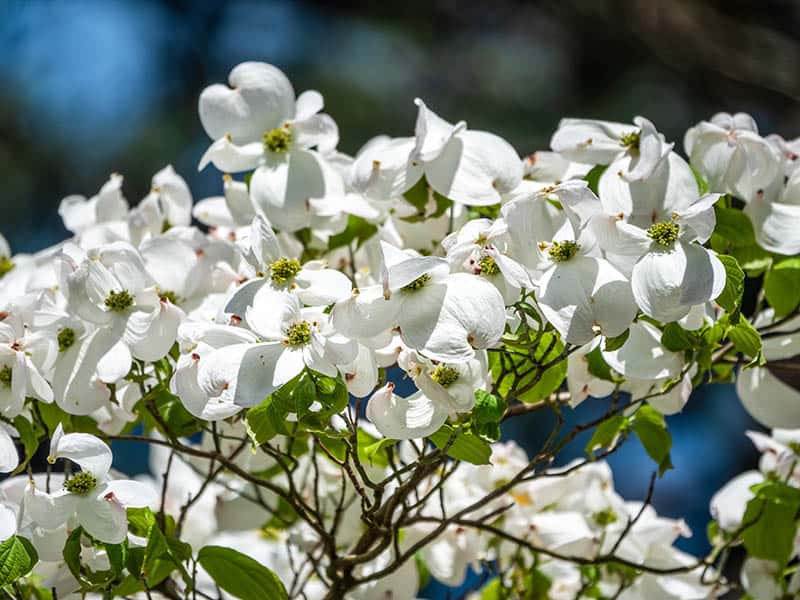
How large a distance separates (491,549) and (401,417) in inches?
13.2

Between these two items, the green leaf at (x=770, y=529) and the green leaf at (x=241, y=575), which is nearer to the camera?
the green leaf at (x=241, y=575)

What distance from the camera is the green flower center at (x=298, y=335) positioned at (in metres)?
0.52

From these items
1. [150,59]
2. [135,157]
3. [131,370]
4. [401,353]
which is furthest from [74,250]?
[150,59]

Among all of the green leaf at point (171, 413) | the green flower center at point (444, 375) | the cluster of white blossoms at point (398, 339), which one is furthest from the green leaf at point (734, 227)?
the green leaf at point (171, 413)

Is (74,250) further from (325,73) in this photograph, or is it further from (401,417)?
(325,73)

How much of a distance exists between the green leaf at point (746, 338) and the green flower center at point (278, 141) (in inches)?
12.1

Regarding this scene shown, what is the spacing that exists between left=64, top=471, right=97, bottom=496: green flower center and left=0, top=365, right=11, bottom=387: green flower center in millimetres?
74

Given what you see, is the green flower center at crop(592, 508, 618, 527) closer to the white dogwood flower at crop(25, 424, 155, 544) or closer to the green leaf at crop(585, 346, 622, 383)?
the green leaf at crop(585, 346, 622, 383)

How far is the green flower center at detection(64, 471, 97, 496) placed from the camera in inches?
21.4

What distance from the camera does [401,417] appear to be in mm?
534

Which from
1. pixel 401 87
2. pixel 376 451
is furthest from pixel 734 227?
pixel 401 87

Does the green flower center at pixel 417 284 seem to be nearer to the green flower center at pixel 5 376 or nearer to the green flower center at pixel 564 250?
the green flower center at pixel 564 250

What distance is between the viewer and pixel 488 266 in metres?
0.53

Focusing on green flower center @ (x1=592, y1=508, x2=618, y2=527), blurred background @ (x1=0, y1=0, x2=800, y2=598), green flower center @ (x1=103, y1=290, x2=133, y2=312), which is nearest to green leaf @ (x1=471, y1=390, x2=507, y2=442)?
green flower center @ (x1=103, y1=290, x2=133, y2=312)
